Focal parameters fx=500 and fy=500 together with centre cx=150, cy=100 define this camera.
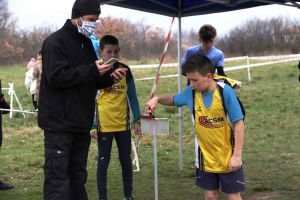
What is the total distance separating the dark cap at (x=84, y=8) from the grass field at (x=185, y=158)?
Result: 8.32ft

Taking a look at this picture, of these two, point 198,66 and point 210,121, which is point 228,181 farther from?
point 198,66

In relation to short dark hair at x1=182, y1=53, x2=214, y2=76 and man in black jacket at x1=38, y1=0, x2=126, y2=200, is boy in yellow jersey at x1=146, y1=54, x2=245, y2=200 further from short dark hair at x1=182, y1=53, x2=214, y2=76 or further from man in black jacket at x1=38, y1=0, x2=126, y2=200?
man in black jacket at x1=38, y1=0, x2=126, y2=200

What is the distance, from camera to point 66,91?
3.65m

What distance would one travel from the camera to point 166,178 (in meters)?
6.48

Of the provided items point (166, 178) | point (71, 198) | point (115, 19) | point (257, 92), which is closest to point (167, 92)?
point (257, 92)

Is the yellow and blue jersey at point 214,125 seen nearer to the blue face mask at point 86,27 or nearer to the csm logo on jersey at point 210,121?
the csm logo on jersey at point 210,121

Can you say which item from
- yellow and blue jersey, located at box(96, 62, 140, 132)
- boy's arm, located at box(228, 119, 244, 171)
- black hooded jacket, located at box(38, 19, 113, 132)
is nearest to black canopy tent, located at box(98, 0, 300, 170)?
yellow and blue jersey, located at box(96, 62, 140, 132)

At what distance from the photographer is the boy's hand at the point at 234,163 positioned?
3.70m

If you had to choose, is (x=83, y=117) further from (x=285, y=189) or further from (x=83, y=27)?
(x=285, y=189)

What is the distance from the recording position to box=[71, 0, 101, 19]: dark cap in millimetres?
3713

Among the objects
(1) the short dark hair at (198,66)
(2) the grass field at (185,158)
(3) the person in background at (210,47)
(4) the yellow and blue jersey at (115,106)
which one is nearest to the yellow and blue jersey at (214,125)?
(1) the short dark hair at (198,66)

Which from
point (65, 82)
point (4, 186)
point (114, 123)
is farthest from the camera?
point (4, 186)

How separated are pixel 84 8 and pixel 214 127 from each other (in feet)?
4.33

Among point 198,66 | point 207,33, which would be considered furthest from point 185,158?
point 198,66
